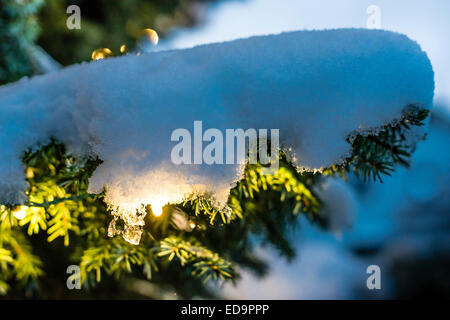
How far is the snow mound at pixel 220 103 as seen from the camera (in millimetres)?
467

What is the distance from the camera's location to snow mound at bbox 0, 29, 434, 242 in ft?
1.53

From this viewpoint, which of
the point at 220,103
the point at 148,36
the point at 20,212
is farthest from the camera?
the point at 148,36

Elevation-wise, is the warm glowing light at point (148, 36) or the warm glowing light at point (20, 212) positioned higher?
the warm glowing light at point (148, 36)

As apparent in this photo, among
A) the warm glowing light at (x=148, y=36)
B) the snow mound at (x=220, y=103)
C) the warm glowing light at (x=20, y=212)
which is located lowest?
the warm glowing light at (x=20, y=212)

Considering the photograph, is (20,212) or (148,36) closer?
(20,212)

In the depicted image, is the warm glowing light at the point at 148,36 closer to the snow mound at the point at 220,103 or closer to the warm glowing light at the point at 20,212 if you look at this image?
the snow mound at the point at 220,103

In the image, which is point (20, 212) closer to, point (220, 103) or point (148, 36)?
point (220, 103)

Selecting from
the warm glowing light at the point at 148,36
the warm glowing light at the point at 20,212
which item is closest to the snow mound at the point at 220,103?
the warm glowing light at the point at 20,212

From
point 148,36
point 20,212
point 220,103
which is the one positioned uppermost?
point 148,36

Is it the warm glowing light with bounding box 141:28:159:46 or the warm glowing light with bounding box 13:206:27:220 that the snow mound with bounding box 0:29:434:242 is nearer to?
the warm glowing light with bounding box 13:206:27:220

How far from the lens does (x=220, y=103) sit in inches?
18.8

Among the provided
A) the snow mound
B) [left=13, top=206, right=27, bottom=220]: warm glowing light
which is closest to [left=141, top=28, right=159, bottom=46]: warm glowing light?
the snow mound

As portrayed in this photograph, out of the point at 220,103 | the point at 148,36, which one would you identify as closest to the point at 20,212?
the point at 220,103
